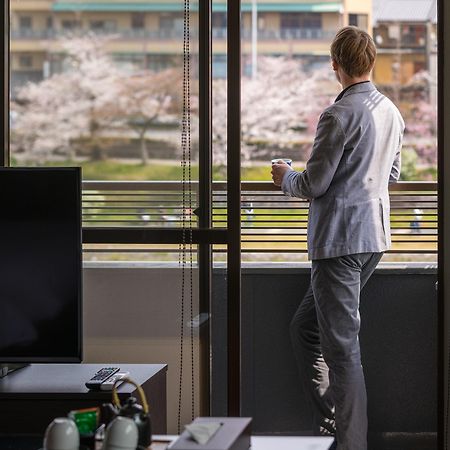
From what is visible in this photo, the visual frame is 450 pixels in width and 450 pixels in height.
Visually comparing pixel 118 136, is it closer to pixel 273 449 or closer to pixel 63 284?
pixel 63 284

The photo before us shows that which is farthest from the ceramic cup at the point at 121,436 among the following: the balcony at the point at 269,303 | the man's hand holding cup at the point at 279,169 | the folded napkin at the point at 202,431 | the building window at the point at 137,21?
the building window at the point at 137,21

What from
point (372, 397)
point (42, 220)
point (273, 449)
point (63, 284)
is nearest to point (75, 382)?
point (63, 284)

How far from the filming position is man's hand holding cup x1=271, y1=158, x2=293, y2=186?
12.0 feet

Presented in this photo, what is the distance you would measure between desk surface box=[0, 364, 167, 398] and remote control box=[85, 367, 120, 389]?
0.02m

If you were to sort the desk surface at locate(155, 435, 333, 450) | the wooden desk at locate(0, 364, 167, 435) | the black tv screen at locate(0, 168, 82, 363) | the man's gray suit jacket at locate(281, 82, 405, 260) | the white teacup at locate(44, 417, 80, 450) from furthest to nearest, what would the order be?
1. the man's gray suit jacket at locate(281, 82, 405, 260)
2. the black tv screen at locate(0, 168, 82, 363)
3. the wooden desk at locate(0, 364, 167, 435)
4. the desk surface at locate(155, 435, 333, 450)
5. the white teacup at locate(44, 417, 80, 450)

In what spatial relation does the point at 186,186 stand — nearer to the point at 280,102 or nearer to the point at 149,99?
the point at 149,99

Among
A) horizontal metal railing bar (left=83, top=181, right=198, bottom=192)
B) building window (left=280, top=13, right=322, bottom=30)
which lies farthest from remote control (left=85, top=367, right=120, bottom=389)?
building window (left=280, top=13, right=322, bottom=30)

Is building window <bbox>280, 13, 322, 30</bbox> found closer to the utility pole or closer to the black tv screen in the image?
the utility pole

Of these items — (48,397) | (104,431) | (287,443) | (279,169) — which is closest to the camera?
(104,431)

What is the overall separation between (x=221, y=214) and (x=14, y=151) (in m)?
0.85

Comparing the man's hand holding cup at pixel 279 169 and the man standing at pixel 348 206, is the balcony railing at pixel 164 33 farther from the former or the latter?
the man's hand holding cup at pixel 279 169

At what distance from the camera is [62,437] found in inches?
87.7

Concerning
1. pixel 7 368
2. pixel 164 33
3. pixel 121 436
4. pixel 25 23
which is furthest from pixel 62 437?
pixel 25 23

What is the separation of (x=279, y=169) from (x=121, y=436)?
163 centimetres
